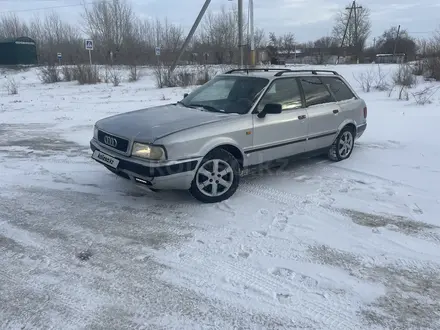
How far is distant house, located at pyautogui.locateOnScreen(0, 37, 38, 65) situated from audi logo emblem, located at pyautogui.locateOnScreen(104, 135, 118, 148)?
42.6 meters

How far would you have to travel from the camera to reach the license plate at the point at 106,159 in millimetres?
4366

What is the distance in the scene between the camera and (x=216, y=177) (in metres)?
4.52

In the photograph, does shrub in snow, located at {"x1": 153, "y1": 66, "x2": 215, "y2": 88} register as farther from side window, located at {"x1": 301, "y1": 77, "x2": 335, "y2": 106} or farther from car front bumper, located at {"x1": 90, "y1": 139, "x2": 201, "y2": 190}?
car front bumper, located at {"x1": 90, "y1": 139, "x2": 201, "y2": 190}

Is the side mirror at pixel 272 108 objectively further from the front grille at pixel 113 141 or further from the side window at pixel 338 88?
the front grille at pixel 113 141

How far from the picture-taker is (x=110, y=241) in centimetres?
367

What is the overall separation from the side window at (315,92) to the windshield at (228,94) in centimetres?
77

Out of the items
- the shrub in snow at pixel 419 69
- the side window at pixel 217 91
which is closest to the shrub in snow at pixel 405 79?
the shrub in snow at pixel 419 69

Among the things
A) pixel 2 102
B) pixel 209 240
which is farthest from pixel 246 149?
pixel 2 102

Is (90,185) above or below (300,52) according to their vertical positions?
below

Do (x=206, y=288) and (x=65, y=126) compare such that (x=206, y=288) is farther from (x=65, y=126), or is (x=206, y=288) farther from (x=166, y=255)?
(x=65, y=126)

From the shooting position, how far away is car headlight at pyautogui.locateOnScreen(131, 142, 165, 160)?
13.2ft

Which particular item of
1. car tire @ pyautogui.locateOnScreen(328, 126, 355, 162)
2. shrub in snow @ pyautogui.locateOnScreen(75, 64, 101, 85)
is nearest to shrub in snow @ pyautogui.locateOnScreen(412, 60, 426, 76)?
car tire @ pyautogui.locateOnScreen(328, 126, 355, 162)

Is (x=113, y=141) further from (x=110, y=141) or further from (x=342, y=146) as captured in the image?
(x=342, y=146)

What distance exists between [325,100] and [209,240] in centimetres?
333
